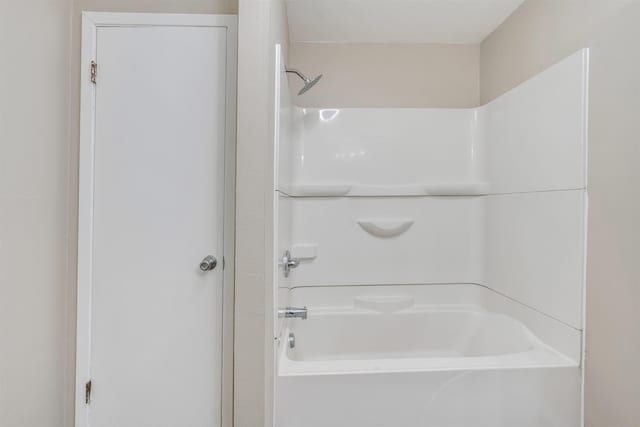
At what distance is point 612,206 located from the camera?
120 centimetres

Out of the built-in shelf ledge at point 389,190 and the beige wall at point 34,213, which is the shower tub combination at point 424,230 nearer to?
the built-in shelf ledge at point 389,190

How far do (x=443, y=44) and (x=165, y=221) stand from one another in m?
2.02

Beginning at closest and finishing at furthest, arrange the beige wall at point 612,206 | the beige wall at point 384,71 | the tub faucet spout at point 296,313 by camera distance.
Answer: the beige wall at point 612,206 < the tub faucet spout at point 296,313 < the beige wall at point 384,71

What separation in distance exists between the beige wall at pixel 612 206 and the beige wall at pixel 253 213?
1.20 m

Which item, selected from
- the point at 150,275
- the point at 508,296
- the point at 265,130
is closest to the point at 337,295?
the point at 508,296

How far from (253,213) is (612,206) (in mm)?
1254

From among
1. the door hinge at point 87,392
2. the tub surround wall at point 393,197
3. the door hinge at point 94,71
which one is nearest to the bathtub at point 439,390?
the tub surround wall at point 393,197

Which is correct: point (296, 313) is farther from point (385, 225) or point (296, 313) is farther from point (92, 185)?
point (92, 185)

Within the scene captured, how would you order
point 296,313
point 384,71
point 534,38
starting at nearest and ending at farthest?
point 296,313 → point 534,38 → point 384,71

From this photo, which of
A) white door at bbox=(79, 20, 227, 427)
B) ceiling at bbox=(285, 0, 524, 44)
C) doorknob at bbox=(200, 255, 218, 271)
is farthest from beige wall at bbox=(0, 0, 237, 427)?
ceiling at bbox=(285, 0, 524, 44)

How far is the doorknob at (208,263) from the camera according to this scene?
Answer: 144 centimetres

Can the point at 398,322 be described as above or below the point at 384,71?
below

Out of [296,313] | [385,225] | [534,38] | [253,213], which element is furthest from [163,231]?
[534,38]

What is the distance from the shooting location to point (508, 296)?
184 centimetres
